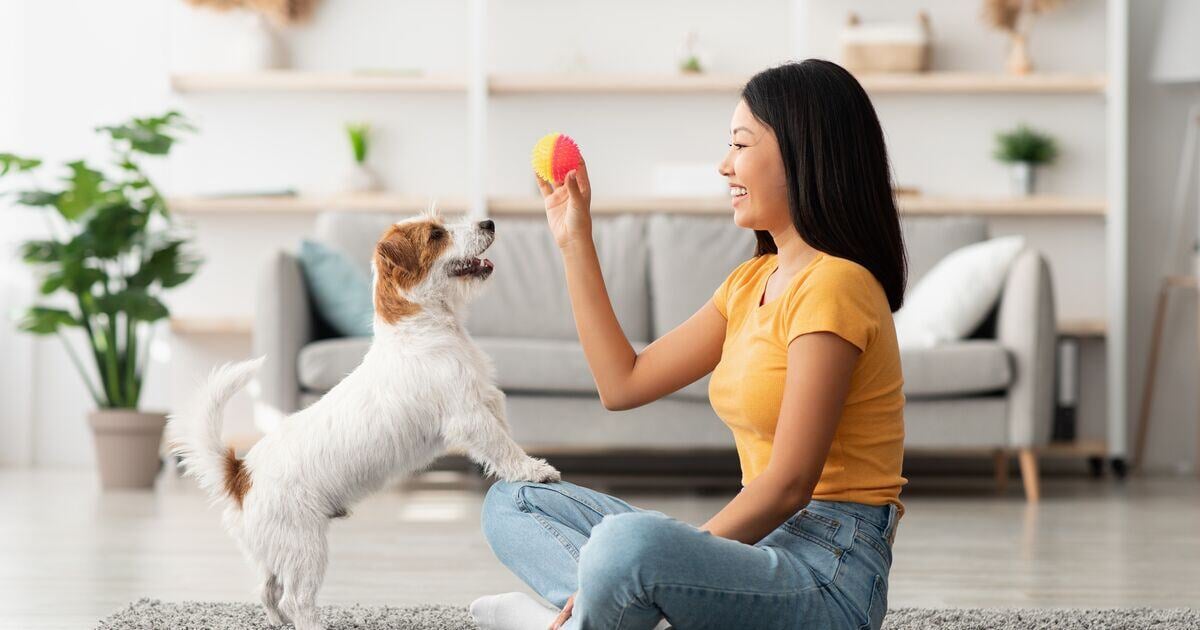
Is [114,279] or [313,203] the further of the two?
[313,203]

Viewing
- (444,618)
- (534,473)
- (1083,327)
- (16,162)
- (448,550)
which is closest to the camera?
(534,473)

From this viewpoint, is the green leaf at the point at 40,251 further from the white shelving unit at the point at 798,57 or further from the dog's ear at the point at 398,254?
the dog's ear at the point at 398,254

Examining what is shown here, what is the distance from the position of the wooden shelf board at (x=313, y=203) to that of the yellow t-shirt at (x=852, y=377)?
126 inches

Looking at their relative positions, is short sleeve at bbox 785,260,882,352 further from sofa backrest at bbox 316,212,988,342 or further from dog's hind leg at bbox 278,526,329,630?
sofa backrest at bbox 316,212,988,342

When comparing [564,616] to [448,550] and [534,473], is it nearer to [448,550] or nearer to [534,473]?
[534,473]

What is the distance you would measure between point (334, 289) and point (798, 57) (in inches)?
76.9

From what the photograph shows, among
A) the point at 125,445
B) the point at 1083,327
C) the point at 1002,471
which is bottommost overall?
the point at 1002,471

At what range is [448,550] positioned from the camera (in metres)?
2.74

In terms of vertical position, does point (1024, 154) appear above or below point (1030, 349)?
above

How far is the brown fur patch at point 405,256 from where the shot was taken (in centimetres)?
173

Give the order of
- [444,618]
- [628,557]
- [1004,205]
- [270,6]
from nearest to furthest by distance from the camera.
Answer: [628,557], [444,618], [1004,205], [270,6]

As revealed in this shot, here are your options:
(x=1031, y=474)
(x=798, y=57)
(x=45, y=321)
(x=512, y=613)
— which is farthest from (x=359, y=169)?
(x=512, y=613)

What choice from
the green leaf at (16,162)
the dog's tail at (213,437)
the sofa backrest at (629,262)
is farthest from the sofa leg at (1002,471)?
the green leaf at (16,162)

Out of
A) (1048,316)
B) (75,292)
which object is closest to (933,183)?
(1048,316)
